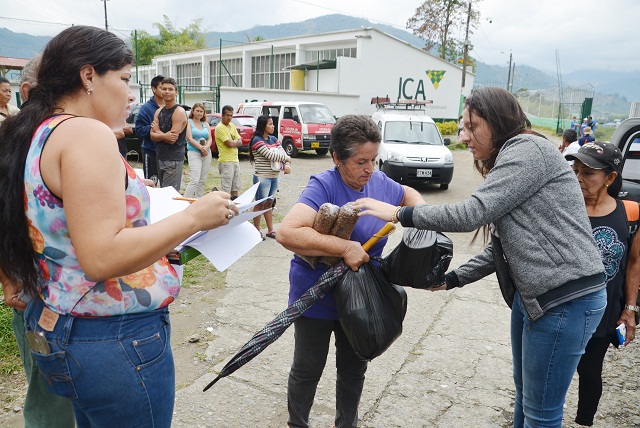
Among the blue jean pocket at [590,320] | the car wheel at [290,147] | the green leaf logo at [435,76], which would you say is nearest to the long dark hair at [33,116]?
the blue jean pocket at [590,320]

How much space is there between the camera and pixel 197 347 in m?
3.94

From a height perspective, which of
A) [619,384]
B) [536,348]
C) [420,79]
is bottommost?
[619,384]

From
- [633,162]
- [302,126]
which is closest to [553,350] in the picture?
[633,162]

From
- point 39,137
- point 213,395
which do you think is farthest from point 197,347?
point 39,137

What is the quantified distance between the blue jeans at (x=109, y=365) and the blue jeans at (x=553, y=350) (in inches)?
62.1

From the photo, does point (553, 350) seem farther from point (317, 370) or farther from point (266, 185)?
point (266, 185)

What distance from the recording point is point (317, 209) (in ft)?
8.02

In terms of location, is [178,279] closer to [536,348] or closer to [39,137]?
[39,137]

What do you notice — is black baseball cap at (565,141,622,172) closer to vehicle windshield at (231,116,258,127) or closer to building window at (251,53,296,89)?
vehicle windshield at (231,116,258,127)

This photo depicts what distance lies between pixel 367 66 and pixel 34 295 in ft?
99.7

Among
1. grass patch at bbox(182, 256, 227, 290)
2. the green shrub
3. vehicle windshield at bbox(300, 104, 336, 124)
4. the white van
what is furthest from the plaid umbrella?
the green shrub

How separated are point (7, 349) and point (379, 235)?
9.79 feet

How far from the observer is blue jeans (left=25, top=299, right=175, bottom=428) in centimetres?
145

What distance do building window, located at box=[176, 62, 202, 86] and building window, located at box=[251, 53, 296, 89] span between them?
7144 millimetres
